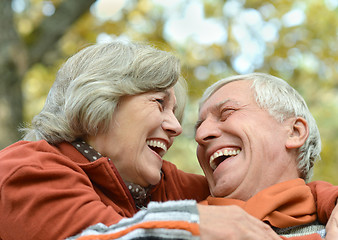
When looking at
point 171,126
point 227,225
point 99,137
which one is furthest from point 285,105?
point 227,225

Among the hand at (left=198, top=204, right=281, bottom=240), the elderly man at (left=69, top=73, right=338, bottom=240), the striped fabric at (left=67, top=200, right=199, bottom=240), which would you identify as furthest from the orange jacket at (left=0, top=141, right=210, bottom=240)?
the elderly man at (left=69, top=73, right=338, bottom=240)

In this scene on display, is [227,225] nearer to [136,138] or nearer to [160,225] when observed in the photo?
[160,225]

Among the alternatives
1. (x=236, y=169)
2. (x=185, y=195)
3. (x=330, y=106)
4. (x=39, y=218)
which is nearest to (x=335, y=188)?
(x=236, y=169)

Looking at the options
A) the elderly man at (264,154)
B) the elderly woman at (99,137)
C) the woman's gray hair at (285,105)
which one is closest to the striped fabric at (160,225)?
the elderly woman at (99,137)

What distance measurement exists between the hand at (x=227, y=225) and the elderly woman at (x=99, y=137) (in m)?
0.41

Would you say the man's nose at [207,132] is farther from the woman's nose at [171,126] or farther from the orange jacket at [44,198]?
the orange jacket at [44,198]

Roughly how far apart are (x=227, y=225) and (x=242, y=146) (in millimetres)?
950

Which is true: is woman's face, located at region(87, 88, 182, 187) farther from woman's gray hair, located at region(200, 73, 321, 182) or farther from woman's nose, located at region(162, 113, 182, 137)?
woman's gray hair, located at region(200, 73, 321, 182)

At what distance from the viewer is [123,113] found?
7.29ft

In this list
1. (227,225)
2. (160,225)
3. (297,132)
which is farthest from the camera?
(297,132)

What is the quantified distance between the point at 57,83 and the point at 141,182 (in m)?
0.71

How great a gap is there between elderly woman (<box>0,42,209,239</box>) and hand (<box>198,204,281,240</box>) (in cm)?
41

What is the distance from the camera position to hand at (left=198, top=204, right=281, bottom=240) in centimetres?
146

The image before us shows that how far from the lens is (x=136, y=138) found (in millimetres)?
2215
